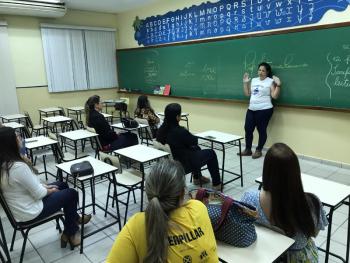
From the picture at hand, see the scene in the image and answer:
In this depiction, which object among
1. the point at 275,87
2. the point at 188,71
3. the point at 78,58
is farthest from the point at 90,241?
the point at 78,58

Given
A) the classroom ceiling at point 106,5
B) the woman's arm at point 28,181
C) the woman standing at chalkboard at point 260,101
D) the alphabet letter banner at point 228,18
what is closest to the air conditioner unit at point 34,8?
the classroom ceiling at point 106,5

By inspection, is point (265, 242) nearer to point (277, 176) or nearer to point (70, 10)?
point (277, 176)

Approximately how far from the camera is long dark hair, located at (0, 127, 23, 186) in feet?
6.33

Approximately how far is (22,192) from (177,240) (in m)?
1.42

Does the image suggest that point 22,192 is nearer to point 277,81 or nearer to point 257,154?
point 257,154

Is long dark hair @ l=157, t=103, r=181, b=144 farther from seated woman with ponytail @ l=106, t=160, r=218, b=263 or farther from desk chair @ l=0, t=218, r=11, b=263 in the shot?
seated woman with ponytail @ l=106, t=160, r=218, b=263

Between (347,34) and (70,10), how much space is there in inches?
232

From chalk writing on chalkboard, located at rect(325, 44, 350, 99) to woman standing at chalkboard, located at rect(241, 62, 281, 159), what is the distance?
0.70m

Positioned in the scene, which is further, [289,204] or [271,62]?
[271,62]

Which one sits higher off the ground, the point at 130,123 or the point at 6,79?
the point at 6,79

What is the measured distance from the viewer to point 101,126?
400 cm

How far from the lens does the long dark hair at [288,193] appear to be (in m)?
1.32

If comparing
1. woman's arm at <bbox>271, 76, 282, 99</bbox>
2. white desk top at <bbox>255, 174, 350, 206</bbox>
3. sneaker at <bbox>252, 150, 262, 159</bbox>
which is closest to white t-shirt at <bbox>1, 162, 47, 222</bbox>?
white desk top at <bbox>255, 174, 350, 206</bbox>

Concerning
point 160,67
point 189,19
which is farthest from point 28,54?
point 189,19
